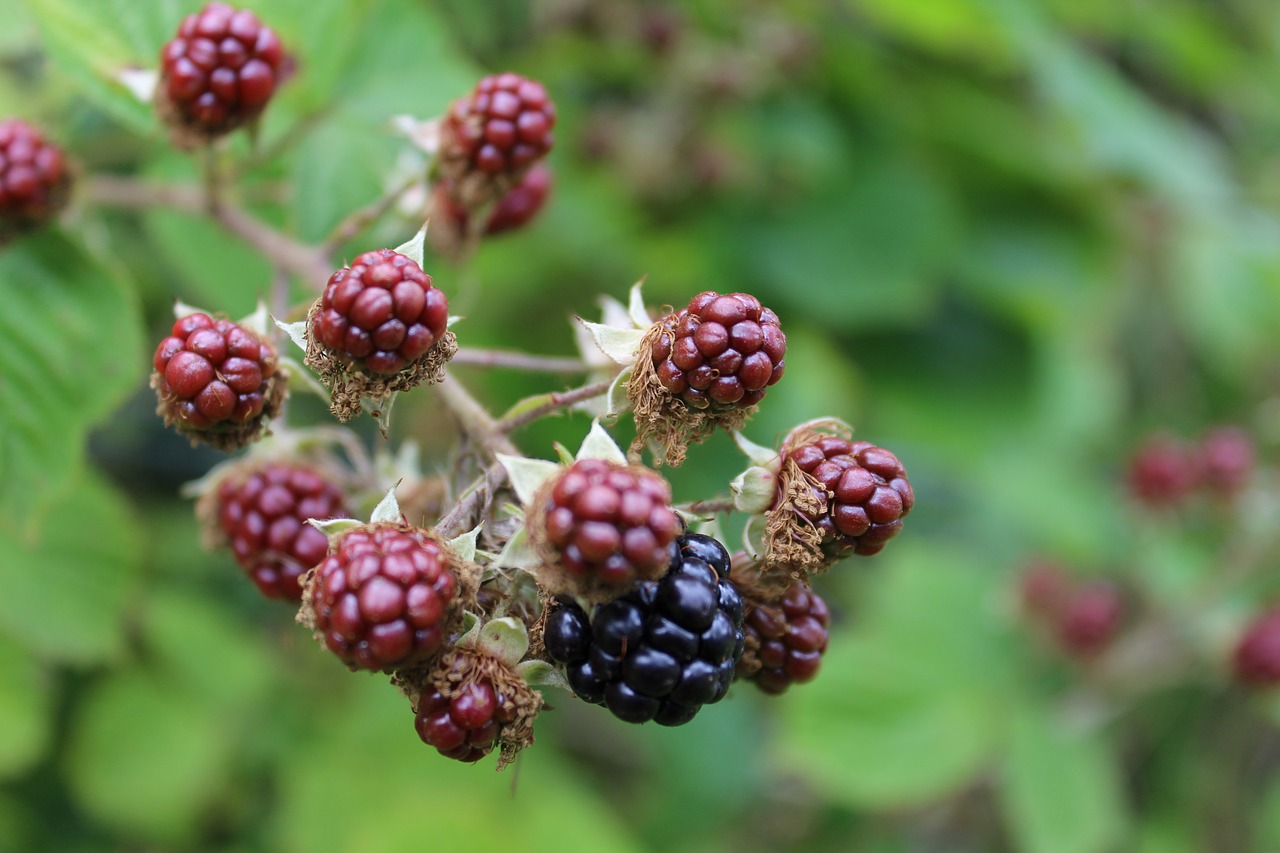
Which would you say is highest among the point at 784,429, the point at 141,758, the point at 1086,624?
the point at 784,429

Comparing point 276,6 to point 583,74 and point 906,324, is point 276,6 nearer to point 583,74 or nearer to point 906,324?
point 583,74

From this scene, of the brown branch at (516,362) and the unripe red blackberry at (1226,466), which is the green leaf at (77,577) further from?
the unripe red blackberry at (1226,466)

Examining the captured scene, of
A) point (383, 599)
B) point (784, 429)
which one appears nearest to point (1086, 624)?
point (784, 429)

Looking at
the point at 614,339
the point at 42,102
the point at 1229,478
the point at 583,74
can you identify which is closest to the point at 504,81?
the point at 614,339

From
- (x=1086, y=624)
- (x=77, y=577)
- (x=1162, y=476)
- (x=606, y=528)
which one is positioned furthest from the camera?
(x=1162, y=476)

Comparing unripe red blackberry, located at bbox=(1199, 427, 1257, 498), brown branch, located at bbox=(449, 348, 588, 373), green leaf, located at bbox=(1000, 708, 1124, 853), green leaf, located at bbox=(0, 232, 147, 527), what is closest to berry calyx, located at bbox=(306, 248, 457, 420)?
brown branch, located at bbox=(449, 348, 588, 373)

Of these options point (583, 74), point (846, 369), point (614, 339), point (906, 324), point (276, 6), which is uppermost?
point (614, 339)

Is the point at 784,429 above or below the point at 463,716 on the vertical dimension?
below

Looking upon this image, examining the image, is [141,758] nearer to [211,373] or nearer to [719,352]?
[211,373]
